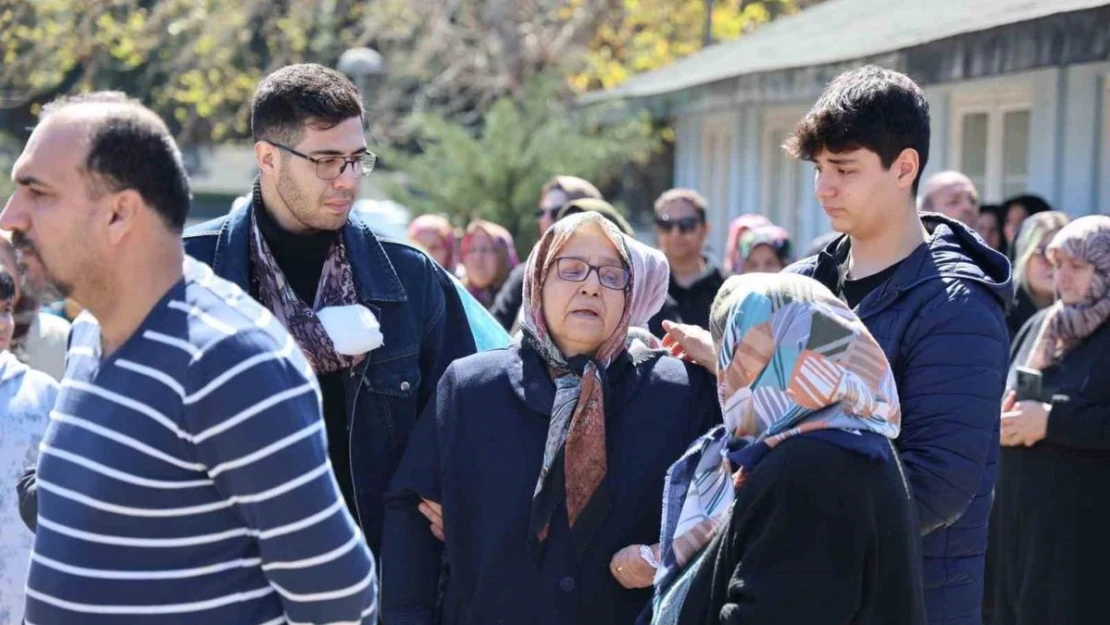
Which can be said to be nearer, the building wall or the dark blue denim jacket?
the dark blue denim jacket

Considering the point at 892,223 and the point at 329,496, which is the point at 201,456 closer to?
the point at 329,496

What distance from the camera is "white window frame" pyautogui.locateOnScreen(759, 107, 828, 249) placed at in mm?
13180

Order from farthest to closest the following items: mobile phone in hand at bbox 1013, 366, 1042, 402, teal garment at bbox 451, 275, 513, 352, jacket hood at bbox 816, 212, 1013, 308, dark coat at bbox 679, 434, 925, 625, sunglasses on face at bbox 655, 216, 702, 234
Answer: sunglasses on face at bbox 655, 216, 702, 234 < mobile phone in hand at bbox 1013, 366, 1042, 402 < teal garment at bbox 451, 275, 513, 352 < jacket hood at bbox 816, 212, 1013, 308 < dark coat at bbox 679, 434, 925, 625

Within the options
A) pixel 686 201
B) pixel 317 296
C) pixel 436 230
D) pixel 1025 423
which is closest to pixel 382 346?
pixel 317 296

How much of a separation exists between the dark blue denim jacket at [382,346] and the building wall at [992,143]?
543 cm

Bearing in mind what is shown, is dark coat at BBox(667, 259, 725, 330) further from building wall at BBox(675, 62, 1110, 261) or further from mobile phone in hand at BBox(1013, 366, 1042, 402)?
building wall at BBox(675, 62, 1110, 261)

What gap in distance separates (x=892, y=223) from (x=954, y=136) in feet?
23.6

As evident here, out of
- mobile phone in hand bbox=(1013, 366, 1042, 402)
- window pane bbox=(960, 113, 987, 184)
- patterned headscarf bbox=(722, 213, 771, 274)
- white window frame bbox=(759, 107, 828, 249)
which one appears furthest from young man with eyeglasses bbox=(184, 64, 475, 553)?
white window frame bbox=(759, 107, 828, 249)

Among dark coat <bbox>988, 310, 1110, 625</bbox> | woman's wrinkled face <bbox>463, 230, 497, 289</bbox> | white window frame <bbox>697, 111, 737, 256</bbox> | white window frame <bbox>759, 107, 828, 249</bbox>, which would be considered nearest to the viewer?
dark coat <bbox>988, 310, 1110, 625</bbox>

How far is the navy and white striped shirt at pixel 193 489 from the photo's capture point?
96.7 inches

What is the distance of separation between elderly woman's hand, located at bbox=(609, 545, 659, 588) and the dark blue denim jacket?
0.71m

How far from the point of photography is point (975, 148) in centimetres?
1028

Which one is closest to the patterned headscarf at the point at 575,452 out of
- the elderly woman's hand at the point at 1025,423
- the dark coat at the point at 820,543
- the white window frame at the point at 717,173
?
the dark coat at the point at 820,543

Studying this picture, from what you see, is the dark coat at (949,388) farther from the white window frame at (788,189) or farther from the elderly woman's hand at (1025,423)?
the white window frame at (788,189)
